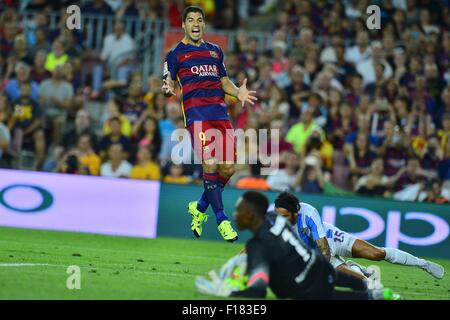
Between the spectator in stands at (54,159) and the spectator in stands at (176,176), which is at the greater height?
the spectator in stands at (54,159)

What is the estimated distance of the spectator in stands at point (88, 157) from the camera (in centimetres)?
1883

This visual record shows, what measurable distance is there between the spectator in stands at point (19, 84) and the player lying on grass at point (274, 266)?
1090 centimetres

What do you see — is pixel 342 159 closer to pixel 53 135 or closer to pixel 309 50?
pixel 309 50

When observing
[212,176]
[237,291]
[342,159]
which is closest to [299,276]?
[237,291]

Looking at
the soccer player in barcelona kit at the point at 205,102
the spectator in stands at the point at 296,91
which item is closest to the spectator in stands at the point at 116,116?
the spectator in stands at the point at 296,91

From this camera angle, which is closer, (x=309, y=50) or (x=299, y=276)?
(x=299, y=276)

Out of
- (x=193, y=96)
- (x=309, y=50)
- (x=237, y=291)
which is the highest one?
(x=309, y=50)

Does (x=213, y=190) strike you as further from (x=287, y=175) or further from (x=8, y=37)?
(x=8, y=37)

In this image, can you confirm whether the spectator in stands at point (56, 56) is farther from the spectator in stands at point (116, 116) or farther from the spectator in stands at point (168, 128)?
the spectator in stands at point (168, 128)

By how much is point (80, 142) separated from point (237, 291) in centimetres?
1010

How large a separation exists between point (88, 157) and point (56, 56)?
2.80 metres

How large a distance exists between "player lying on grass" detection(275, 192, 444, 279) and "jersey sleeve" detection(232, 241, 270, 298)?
1683 millimetres

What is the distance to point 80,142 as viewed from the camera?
19.1 meters

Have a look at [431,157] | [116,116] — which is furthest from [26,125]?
[431,157]
